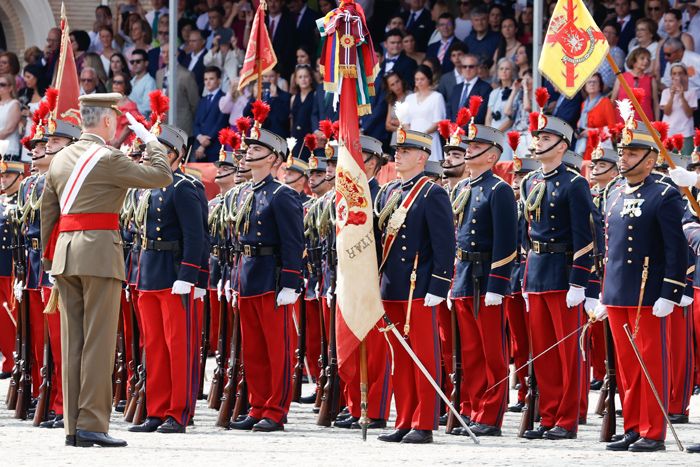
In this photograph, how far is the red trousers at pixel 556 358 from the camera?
9.69 m

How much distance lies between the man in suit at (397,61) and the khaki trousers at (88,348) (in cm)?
847

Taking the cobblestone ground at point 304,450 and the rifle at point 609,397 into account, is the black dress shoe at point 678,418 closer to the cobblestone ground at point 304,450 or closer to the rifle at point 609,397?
the cobblestone ground at point 304,450

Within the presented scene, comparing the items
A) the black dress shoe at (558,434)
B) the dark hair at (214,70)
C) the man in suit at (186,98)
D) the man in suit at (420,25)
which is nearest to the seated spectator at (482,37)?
the man in suit at (420,25)

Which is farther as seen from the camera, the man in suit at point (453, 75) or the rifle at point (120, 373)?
the man in suit at point (453, 75)

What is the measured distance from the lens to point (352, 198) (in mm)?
9320

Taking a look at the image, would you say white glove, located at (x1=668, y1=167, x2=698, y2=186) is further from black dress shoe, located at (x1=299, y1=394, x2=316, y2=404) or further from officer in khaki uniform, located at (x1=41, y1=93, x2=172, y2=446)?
black dress shoe, located at (x1=299, y1=394, x2=316, y2=404)

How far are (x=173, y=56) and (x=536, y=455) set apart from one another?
8810mm

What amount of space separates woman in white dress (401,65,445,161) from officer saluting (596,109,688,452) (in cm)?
659

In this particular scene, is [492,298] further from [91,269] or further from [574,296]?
[91,269]

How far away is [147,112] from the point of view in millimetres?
18500

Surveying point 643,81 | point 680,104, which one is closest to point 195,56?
point 643,81

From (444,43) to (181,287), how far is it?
8.13 m

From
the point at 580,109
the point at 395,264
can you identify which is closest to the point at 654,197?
the point at 395,264

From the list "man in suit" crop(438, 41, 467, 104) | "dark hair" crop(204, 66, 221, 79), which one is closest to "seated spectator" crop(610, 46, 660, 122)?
"man in suit" crop(438, 41, 467, 104)
